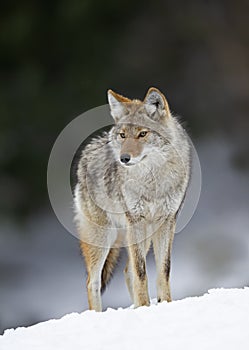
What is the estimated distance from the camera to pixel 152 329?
540 cm

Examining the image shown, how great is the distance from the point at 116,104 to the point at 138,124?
57 centimetres

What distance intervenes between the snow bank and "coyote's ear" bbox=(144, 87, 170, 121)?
9.45 feet

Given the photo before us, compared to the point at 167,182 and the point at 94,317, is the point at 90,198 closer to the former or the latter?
the point at 167,182

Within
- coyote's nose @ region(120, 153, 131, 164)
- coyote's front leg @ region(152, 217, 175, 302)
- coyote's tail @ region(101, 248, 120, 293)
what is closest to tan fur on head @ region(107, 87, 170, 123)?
coyote's nose @ region(120, 153, 131, 164)

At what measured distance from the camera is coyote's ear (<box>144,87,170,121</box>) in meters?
8.04

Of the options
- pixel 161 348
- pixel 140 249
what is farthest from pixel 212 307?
pixel 140 249

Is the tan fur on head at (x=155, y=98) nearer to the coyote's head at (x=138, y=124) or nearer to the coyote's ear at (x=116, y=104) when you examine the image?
the coyote's head at (x=138, y=124)

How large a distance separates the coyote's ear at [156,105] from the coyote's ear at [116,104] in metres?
0.35

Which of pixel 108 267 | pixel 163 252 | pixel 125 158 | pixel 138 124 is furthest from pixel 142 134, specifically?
pixel 108 267

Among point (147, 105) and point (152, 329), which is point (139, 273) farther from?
point (152, 329)

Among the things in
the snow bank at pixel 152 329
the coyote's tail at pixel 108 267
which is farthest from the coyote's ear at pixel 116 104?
the snow bank at pixel 152 329

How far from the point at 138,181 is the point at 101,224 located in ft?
3.59

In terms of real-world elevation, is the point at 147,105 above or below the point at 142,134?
above

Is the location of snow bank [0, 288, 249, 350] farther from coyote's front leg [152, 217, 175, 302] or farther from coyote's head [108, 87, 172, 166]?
coyote's head [108, 87, 172, 166]
